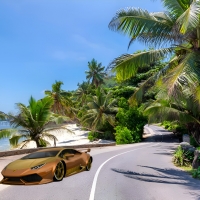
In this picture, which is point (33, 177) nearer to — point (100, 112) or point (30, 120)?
point (30, 120)

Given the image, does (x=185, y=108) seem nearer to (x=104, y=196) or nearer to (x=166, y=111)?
(x=166, y=111)

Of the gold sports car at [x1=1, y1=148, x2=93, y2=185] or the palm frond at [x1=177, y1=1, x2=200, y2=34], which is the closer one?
the gold sports car at [x1=1, y1=148, x2=93, y2=185]

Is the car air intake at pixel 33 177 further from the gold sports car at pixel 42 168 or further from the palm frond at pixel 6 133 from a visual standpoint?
the palm frond at pixel 6 133

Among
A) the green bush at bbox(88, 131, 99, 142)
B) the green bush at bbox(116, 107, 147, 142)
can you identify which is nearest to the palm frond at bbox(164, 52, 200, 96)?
the green bush at bbox(116, 107, 147, 142)

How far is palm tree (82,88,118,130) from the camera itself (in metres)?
46.5

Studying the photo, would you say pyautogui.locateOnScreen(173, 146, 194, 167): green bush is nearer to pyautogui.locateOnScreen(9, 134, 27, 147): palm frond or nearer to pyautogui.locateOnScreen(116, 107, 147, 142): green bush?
pyautogui.locateOnScreen(9, 134, 27, 147): palm frond

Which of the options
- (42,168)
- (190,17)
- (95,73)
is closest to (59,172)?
(42,168)

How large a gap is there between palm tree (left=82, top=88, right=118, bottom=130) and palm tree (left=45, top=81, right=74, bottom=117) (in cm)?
1195

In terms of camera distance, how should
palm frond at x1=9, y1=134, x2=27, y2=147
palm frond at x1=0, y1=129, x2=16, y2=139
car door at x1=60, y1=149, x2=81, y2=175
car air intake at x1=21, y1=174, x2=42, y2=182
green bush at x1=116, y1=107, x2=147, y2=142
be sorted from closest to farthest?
car air intake at x1=21, y1=174, x2=42, y2=182 → car door at x1=60, y1=149, x2=81, y2=175 → palm frond at x1=0, y1=129, x2=16, y2=139 → palm frond at x1=9, y1=134, x2=27, y2=147 → green bush at x1=116, y1=107, x2=147, y2=142

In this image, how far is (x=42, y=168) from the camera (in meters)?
6.00

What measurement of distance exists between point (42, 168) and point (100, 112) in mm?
41251

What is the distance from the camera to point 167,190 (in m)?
8.26

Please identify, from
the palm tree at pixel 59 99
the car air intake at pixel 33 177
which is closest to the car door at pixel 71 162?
the car air intake at pixel 33 177

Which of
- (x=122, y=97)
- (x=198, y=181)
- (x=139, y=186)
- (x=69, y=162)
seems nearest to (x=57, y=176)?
(x=69, y=162)
